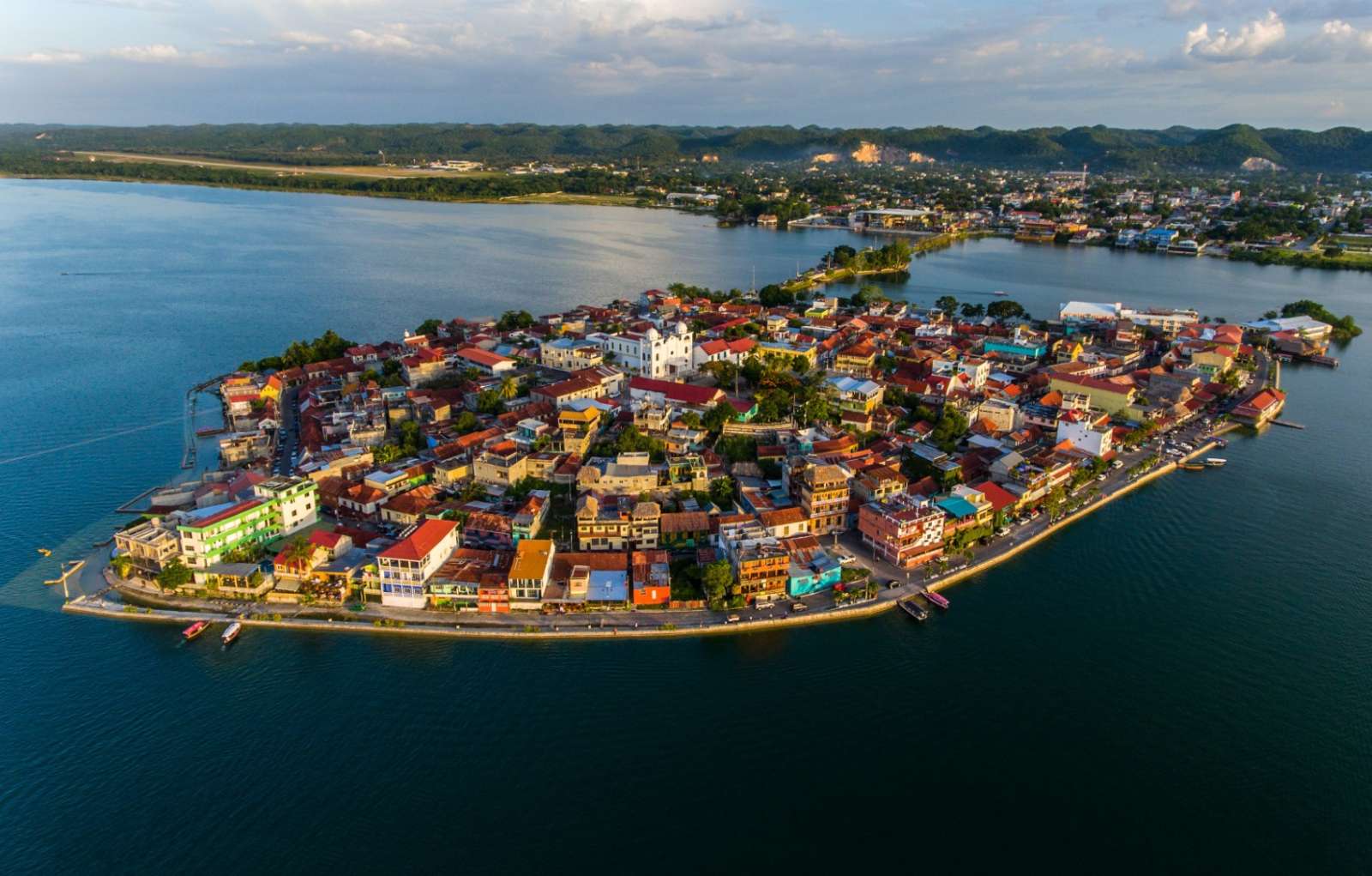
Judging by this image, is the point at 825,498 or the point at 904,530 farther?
the point at 825,498

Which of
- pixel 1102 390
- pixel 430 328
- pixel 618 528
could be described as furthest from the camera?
pixel 430 328

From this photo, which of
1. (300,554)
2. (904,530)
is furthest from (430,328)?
(904,530)

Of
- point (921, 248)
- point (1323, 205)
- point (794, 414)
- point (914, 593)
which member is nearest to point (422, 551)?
point (914, 593)

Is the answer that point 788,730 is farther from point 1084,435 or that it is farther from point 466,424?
point 1084,435

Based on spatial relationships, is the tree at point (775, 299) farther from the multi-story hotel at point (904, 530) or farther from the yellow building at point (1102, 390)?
the multi-story hotel at point (904, 530)

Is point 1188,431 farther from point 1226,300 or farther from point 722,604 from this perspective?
point 1226,300

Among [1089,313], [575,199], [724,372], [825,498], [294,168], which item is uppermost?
[294,168]

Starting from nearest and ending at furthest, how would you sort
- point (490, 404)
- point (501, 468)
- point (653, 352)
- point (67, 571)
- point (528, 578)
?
point (528, 578) < point (67, 571) < point (501, 468) < point (490, 404) < point (653, 352)

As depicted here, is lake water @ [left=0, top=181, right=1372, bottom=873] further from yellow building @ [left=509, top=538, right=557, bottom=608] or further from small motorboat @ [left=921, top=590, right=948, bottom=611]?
yellow building @ [left=509, top=538, right=557, bottom=608]
